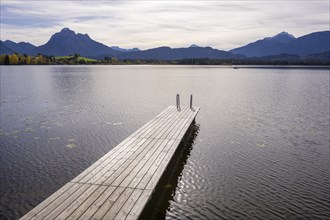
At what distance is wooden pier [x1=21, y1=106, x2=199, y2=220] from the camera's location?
9.82 meters

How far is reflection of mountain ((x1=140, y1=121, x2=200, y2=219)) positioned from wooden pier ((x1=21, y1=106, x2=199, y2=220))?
1.35m

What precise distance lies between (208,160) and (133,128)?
10.9 m

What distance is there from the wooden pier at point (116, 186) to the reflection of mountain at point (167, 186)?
53.3 inches

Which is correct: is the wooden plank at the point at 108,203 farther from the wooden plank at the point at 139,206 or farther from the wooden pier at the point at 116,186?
the wooden plank at the point at 139,206

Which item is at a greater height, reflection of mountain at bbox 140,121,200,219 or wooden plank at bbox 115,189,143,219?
wooden plank at bbox 115,189,143,219

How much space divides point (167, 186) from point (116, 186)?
4820mm

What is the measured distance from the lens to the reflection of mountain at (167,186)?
1300cm

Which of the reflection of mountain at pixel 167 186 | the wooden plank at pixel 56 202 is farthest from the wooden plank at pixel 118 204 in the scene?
the wooden plank at pixel 56 202

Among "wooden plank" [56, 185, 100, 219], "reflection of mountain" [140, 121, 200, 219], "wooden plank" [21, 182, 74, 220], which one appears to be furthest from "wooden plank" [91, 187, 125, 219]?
"wooden plank" [21, 182, 74, 220]

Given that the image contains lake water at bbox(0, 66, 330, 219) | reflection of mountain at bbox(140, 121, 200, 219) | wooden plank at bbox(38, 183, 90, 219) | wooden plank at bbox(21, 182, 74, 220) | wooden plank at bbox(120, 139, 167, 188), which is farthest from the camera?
lake water at bbox(0, 66, 330, 219)

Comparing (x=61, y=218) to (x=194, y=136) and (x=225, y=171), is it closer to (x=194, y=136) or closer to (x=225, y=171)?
(x=225, y=171)

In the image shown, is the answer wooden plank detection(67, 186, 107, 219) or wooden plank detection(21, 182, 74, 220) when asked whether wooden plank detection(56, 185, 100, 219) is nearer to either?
wooden plank detection(67, 186, 107, 219)

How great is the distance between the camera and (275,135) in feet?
86.8

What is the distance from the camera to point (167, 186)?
15.9 m
